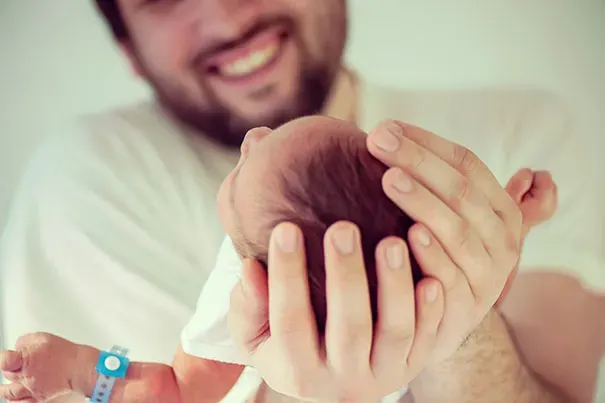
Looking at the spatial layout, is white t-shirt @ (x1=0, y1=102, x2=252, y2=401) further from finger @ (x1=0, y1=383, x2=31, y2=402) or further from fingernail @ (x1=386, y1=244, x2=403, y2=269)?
fingernail @ (x1=386, y1=244, x2=403, y2=269)

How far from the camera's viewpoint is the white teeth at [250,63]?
0.76m

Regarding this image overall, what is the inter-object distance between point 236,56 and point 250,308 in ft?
1.11

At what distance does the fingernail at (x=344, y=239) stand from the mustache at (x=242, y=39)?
14.3 inches

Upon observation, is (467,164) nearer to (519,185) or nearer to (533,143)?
(519,185)

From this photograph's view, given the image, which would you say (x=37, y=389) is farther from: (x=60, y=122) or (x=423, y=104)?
(x=423, y=104)

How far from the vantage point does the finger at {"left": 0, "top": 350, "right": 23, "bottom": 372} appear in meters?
0.71

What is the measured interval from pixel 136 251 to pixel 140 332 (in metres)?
0.10

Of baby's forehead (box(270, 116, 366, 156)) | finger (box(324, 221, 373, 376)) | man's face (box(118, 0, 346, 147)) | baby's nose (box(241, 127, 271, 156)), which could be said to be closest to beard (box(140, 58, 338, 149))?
man's face (box(118, 0, 346, 147))

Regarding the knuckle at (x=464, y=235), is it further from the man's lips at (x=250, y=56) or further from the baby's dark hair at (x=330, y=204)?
the man's lips at (x=250, y=56)

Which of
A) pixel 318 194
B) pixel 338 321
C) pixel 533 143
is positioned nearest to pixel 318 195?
pixel 318 194

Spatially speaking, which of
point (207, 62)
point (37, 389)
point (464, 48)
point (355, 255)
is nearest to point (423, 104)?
point (464, 48)

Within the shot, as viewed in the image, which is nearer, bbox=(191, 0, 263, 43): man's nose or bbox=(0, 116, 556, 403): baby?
bbox=(0, 116, 556, 403): baby

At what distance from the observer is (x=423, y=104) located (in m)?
0.81

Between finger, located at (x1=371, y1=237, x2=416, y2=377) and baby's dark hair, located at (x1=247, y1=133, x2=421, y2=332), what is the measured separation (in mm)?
23
